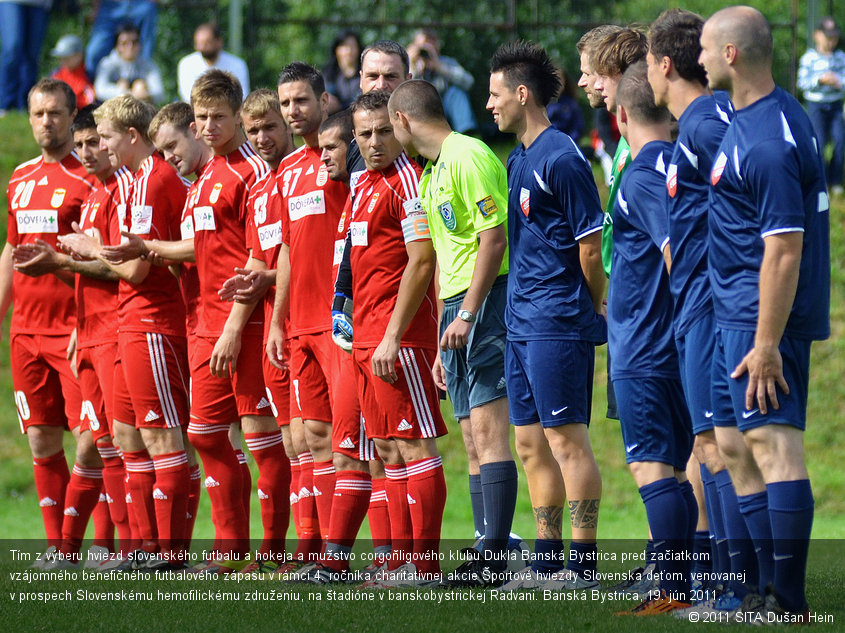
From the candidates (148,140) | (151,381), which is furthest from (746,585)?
(148,140)

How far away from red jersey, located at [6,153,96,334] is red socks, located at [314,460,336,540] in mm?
2823

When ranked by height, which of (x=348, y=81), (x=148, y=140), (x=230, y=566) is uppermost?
(x=348, y=81)

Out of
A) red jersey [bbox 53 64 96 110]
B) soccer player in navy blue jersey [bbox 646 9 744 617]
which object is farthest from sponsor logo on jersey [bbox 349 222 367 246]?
red jersey [bbox 53 64 96 110]

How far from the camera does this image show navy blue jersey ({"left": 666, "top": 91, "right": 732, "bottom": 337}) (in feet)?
17.6

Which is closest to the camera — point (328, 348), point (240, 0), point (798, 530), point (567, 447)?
point (798, 530)

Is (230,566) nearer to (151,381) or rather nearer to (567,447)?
(151,381)

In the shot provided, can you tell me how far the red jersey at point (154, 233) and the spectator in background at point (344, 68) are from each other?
623cm

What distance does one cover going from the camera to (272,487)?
8.08 meters

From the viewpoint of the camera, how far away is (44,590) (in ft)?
22.9

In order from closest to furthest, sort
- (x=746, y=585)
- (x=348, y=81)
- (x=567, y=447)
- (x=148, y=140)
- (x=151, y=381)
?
(x=746, y=585)
(x=567, y=447)
(x=151, y=381)
(x=148, y=140)
(x=348, y=81)

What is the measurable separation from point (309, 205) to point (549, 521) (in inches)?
93.8

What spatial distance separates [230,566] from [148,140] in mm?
2975

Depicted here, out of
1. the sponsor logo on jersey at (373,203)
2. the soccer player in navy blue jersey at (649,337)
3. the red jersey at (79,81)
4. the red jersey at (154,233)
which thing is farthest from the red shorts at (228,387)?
the red jersey at (79,81)

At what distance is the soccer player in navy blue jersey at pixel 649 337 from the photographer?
565 cm
